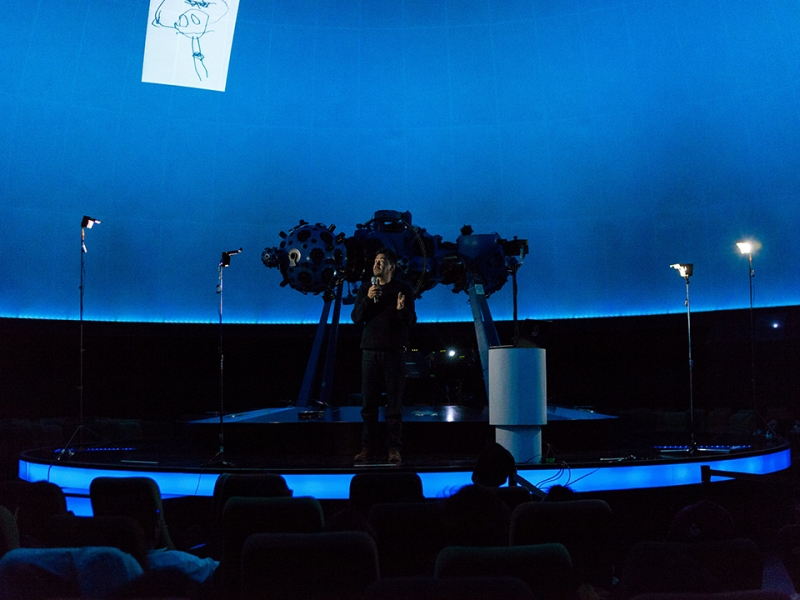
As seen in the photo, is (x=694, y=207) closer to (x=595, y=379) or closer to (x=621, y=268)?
(x=621, y=268)

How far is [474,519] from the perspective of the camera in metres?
3.45

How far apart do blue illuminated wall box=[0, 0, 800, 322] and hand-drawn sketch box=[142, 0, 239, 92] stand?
0.75m

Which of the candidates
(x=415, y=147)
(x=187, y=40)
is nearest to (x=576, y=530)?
(x=187, y=40)

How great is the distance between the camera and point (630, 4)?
13.7m

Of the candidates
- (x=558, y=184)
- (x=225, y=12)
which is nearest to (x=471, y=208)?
(x=558, y=184)

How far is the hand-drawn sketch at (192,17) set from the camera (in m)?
13.4

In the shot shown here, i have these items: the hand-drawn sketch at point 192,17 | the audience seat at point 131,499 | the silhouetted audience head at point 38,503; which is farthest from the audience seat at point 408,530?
the hand-drawn sketch at point 192,17

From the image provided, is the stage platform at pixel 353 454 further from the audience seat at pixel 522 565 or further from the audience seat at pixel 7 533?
the audience seat at pixel 522 565

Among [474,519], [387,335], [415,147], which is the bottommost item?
[474,519]

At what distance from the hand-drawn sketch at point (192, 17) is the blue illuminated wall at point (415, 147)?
0.69 m

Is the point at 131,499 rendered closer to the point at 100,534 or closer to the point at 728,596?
the point at 100,534

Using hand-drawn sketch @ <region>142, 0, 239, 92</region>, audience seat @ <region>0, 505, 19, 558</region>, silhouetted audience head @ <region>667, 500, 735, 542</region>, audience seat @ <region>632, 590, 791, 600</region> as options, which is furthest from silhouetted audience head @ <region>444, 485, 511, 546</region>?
hand-drawn sketch @ <region>142, 0, 239, 92</region>

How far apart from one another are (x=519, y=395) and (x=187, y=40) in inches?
407

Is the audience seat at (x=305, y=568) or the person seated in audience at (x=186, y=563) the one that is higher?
the audience seat at (x=305, y=568)
